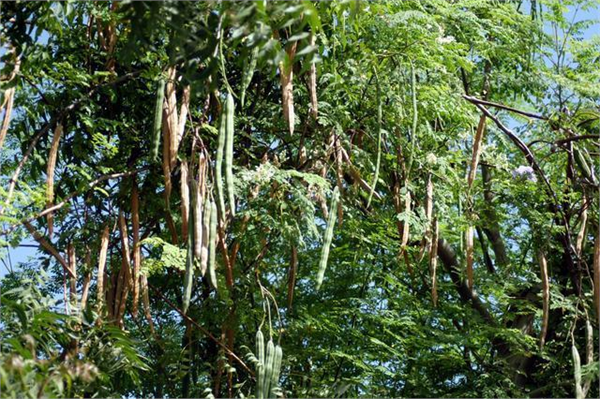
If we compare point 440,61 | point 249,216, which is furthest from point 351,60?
point 249,216

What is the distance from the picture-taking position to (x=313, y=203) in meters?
5.81

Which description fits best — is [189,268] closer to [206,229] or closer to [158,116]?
[206,229]

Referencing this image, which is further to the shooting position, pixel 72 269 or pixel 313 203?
pixel 313 203

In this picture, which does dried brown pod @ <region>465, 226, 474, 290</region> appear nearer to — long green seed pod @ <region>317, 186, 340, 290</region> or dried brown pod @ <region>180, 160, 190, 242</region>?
long green seed pod @ <region>317, 186, 340, 290</region>

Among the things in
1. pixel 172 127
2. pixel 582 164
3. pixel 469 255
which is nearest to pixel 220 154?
pixel 172 127

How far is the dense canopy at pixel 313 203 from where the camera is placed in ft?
17.1

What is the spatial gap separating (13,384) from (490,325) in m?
4.45

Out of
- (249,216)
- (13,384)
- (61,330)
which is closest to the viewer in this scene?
(13,384)

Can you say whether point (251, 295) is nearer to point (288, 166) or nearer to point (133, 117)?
point (288, 166)

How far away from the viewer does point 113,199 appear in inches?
240

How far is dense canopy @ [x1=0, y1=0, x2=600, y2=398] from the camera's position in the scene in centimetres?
520

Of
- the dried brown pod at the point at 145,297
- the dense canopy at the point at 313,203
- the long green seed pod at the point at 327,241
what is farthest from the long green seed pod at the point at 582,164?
the dried brown pod at the point at 145,297

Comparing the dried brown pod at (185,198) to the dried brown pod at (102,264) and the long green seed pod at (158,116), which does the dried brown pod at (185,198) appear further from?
the dried brown pod at (102,264)

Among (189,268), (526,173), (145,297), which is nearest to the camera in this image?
(189,268)
